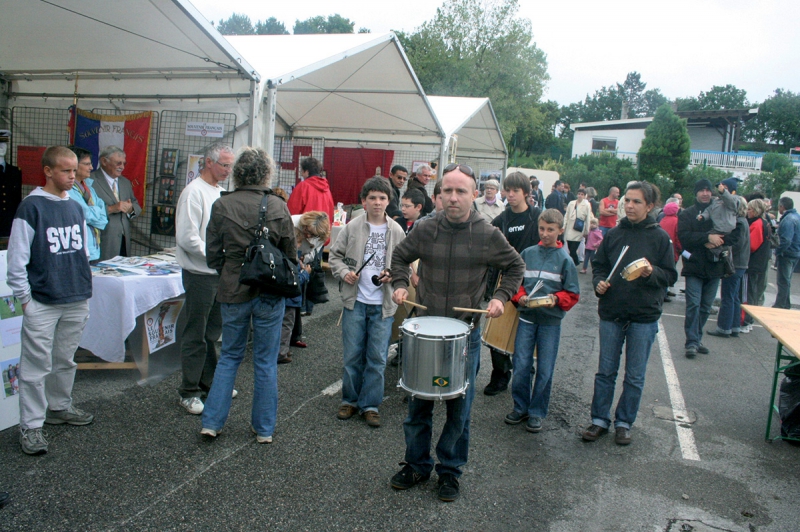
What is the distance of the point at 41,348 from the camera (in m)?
3.57

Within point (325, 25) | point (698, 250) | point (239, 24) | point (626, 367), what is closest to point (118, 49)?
point (626, 367)

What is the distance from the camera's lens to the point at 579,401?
203 inches

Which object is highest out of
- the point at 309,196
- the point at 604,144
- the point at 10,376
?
the point at 604,144

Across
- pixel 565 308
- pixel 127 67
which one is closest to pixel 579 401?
pixel 565 308

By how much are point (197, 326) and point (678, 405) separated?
421 cm

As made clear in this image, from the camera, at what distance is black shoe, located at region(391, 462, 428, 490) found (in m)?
3.38

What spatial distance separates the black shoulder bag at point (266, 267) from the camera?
3533mm

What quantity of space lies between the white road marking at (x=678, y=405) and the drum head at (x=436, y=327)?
230 centimetres

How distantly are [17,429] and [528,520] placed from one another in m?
3.36

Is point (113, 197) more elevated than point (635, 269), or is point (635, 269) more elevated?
point (113, 197)

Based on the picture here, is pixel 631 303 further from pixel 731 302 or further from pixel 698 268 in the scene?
pixel 731 302

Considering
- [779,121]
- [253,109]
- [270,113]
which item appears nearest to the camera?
[253,109]

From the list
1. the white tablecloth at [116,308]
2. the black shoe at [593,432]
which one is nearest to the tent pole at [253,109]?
the white tablecloth at [116,308]

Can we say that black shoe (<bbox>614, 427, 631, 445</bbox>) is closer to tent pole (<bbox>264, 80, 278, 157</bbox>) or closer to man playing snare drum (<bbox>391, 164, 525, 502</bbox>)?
man playing snare drum (<bbox>391, 164, 525, 502</bbox>)
